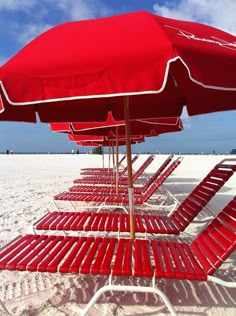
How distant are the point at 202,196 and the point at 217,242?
1.27 metres

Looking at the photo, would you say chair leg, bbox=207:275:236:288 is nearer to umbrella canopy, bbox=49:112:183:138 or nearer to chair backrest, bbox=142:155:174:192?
umbrella canopy, bbox=49:112:183:138

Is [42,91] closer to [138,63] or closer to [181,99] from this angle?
[138,63]

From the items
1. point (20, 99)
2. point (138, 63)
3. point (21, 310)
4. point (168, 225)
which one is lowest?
point (21, 310)

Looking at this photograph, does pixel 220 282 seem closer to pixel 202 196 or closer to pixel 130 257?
pixel 130 257

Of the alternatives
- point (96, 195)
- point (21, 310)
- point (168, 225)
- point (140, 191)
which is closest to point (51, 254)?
point (21, 310)

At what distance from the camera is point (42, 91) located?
76.0 inches

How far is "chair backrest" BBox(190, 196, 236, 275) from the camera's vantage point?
2.48 meters

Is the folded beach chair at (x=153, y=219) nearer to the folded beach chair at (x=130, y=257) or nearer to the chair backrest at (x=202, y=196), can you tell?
the chair backrest at (x=202, y=196)

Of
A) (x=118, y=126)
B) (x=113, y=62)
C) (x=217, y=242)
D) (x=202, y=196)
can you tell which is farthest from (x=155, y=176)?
(x=113, y=62)

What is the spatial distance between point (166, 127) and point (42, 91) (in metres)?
4.98

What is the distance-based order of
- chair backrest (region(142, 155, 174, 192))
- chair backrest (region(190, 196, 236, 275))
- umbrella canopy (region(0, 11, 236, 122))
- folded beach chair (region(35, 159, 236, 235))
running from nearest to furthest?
umbrella canopy (region(0, 11, 236, 122)), chair backrest (region(190, 196, 236, 275)), folded beach chair (region(35, 159, 236, 235)), chair backrest (region(142, 155, 174, 192))

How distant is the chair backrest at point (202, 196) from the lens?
12.5ft

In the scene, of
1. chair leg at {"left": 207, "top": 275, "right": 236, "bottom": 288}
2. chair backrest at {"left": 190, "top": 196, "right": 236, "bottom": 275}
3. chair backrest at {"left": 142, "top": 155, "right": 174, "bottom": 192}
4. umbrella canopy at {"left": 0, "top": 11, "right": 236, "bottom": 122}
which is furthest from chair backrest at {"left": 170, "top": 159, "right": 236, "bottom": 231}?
chair backrest at {"left": 142, "top": 155, "right": 174, "bottom": 192}

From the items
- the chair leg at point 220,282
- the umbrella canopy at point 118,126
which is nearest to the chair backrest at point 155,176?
the umbrella canopy at point 118,126
